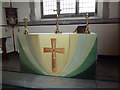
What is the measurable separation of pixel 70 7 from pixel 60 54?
2.23 metres

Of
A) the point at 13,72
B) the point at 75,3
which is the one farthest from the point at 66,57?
the point at 75,3

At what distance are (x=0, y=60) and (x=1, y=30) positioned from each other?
0.94m

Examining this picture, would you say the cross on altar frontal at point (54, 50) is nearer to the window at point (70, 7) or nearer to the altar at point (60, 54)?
the altar at point (60, 54)

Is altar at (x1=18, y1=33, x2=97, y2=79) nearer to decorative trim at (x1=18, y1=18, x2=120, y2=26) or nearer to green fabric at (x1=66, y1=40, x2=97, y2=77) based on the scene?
green fabric at (x1=66, y1=40, x2=97, y2=77)

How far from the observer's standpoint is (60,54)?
217cm

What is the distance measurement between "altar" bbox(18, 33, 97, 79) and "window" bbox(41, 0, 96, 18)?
1.95 meters

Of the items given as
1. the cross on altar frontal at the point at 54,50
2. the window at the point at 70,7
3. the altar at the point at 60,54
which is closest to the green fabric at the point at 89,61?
the altar at the point at 60,54

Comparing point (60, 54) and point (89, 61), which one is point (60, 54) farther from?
point (89, 61)

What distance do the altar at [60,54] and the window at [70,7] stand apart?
1.95 m

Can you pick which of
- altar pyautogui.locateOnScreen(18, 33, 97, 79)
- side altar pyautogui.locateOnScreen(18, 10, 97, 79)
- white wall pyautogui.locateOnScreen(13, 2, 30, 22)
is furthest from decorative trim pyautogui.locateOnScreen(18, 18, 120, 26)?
altar pyautogui.locateOnScreen(18, 33, 97, 79)

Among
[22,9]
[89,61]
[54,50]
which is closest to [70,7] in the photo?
[22,9]

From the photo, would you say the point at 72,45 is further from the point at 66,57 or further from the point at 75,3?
the point at 75,3

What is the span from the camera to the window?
3.86 meters

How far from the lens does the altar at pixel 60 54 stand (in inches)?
81.1
